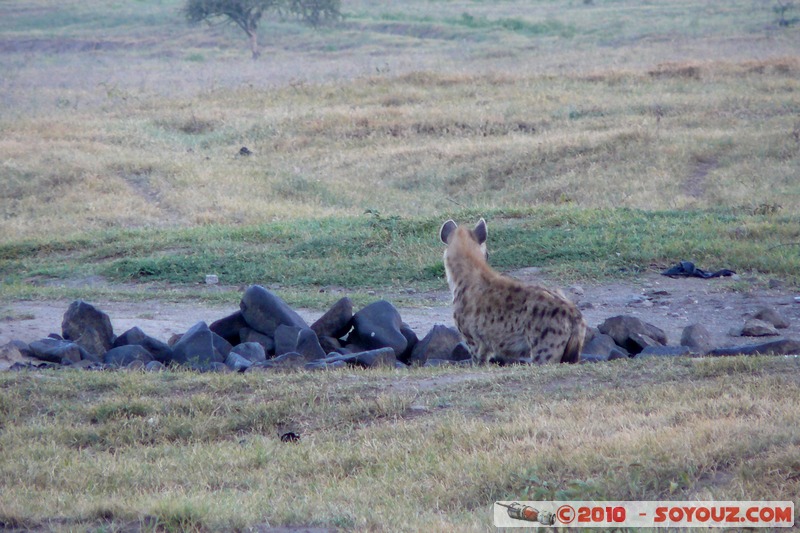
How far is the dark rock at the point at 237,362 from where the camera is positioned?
7.15 m

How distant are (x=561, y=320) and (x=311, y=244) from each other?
566 centimetres

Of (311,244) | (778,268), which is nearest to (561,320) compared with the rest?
(778,268)

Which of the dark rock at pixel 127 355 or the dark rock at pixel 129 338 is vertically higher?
the dark rock at pixel 127 355

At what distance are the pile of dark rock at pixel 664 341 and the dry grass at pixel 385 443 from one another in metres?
0.72

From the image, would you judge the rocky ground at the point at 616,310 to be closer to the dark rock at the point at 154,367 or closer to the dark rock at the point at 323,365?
the dark rock at the point at 154,367

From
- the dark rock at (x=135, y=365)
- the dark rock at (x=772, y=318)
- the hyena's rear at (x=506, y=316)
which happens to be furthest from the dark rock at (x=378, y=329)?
the dark rock at (x=772, y=318)

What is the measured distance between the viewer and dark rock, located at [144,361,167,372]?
278 inches

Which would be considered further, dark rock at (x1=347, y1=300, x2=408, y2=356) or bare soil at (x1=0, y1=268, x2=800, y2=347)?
bare soil at (x1=0, y1=268, x2=800, y2=347)

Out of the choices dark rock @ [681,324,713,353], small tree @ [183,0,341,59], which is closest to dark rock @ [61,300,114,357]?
dark rock @ [681,324,713,353]

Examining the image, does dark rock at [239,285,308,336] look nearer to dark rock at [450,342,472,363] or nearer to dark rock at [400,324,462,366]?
dark rock at [400,324,462,366]

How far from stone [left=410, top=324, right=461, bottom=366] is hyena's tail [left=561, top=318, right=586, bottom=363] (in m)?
1.09

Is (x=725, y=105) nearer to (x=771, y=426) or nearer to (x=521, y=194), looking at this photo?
(x=521, y=194)

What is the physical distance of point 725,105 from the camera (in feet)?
68.5

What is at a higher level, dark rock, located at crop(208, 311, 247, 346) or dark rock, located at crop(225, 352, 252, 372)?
dark rock, located at crop(225, 352, 252, 372)
